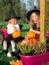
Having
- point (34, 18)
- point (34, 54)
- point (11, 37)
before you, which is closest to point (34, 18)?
point (34, 18)

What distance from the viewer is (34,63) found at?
4941 mm

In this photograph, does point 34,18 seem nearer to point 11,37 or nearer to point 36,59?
point 11,37

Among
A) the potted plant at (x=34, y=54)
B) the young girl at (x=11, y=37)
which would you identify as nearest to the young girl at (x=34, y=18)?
the young girl at (x=11, y=37)

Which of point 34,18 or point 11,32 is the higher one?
point 34,18

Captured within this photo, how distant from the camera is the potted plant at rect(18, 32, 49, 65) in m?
4.92

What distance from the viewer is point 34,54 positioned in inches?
196

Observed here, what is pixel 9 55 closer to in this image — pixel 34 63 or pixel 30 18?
pixel 30 18

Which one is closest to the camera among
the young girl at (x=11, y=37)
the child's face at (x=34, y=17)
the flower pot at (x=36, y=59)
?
the flower pot at (x=36, y=59)

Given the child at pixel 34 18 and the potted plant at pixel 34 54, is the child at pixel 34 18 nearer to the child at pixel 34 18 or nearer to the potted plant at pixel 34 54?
the child at pixel 34 18

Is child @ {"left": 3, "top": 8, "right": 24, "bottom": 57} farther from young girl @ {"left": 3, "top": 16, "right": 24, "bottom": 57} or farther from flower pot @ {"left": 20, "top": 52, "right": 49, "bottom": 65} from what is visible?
flower pot @ {"left": 20, "top": 52, "right": 49, "bottom": 65}

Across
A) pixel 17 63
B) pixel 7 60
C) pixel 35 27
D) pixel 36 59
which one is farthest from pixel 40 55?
pixel 35 27

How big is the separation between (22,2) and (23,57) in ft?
92.8

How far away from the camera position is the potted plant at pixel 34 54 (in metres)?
4.92

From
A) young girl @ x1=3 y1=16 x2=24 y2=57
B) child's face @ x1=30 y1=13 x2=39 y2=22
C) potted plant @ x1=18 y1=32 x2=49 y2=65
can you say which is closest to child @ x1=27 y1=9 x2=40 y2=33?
child's face @ x1=30 y1=13 x2=39 y2=22
